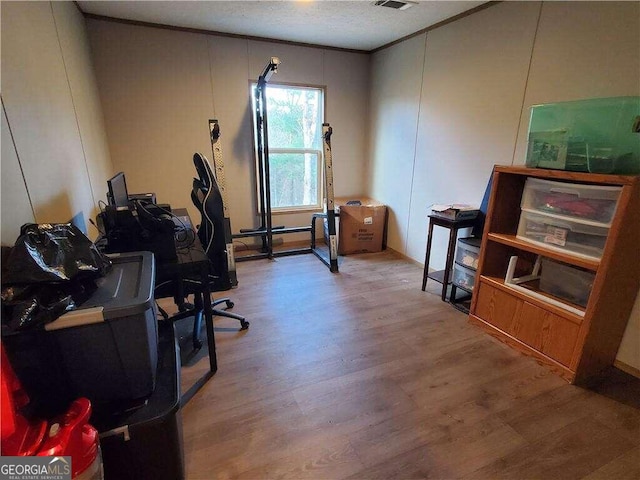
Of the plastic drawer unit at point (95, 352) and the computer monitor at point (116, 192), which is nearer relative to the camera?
the plastic drawer unit at point (95, 352)

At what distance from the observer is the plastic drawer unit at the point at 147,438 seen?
1059 millimetres

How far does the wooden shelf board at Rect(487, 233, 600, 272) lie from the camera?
1712 millimetres

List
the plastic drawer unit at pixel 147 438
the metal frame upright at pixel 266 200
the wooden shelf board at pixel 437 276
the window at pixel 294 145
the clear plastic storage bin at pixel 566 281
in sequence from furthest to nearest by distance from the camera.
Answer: the window at pixel 294 145 < the metal frame upright at pixel 266 200 < the wooden shelf board at pixel 437 276 < the clear plastic storage bin at pixel 566 281 < the plastic drawer unit at pixel 147 438

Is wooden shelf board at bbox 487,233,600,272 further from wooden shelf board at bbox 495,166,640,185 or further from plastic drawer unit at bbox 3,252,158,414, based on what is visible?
plastic drawer unit at bbox 3,252,158,414

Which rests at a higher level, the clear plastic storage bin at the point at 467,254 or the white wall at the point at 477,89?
the white wall at the point at 477,89

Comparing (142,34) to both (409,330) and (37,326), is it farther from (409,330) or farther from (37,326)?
(409,330)

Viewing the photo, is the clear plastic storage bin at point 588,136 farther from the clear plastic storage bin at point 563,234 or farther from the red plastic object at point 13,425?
the red plastic object at point 13,425

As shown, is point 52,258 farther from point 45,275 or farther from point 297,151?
point 297,151

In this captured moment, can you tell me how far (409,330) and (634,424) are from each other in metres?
1.23

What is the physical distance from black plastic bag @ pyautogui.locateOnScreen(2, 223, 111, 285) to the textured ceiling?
238cm

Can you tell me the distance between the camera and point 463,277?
8.82ft

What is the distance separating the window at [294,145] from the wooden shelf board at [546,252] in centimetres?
252

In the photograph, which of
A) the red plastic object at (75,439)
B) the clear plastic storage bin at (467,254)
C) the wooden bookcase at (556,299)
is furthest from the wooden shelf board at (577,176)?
the red plastic object at (75,439)

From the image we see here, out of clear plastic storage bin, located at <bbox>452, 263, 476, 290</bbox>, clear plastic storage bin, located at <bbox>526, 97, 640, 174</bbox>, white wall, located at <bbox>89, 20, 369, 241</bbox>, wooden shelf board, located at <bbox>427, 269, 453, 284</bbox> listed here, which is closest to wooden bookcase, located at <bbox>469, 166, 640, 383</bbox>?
clear plastic storage bin, located at <bbox>526, 97, 640, 174</bbox>
